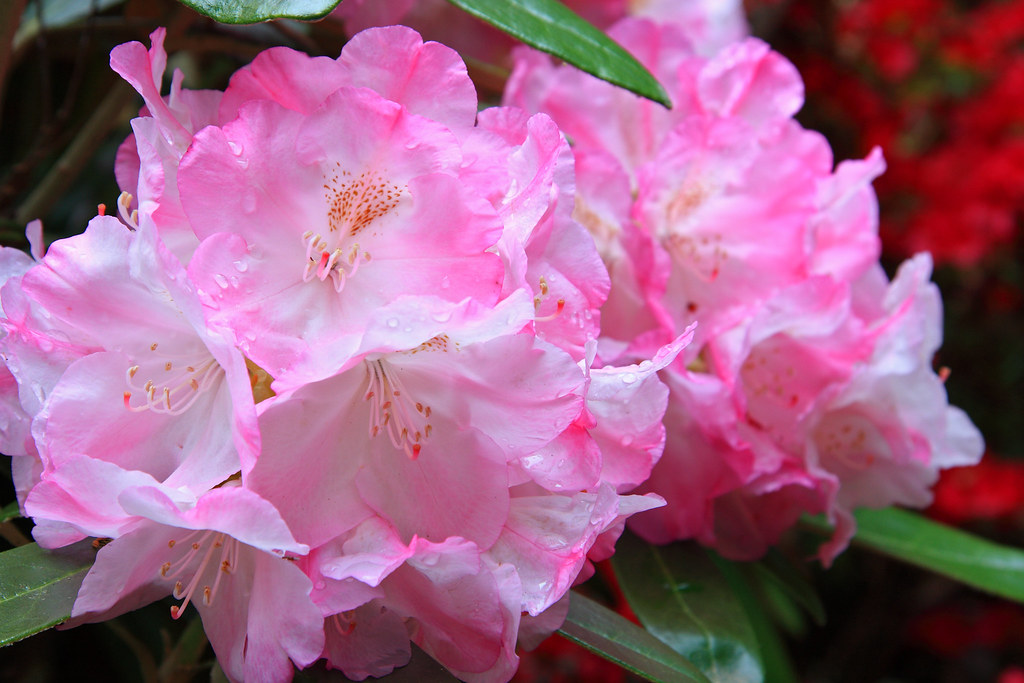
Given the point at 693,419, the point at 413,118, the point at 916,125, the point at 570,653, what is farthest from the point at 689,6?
the point at 916,125

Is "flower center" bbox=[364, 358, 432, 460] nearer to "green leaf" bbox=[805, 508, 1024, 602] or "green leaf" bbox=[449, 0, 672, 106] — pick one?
"green leaf" bbox=[449, 0, 672, 106]

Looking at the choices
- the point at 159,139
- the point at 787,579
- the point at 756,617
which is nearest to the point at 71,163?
the point at 159,139

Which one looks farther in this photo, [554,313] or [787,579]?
[787,579]

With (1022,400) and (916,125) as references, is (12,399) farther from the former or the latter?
(1022,400)

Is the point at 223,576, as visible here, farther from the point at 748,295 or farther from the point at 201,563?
the point at 748,295

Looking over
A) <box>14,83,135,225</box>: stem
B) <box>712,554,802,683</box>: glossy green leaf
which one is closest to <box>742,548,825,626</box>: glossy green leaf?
<box>712,554,802,683</box>: glossy green leaf

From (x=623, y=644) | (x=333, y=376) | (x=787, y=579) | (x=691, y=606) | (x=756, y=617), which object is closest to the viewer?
(x=333, y=376)
